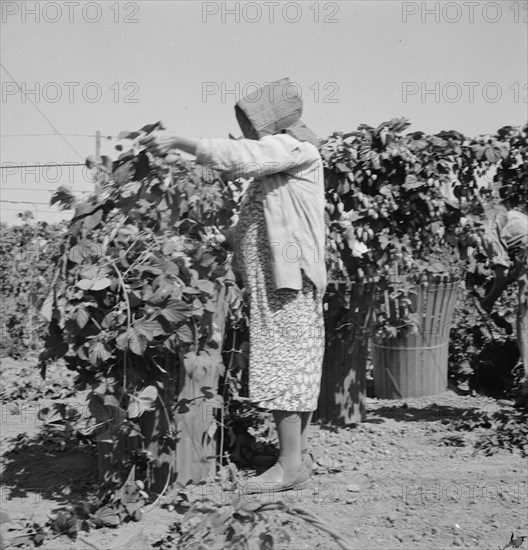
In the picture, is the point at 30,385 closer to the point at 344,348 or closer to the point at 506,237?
the point at 344,348

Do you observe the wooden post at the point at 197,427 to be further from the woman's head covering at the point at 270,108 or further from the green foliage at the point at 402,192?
the green foliage at the point at 402,192

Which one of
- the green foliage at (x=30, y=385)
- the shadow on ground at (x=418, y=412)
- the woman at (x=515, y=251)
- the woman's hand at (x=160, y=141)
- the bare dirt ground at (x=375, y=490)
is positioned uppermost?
the woman's hand at (x=160, y=141)

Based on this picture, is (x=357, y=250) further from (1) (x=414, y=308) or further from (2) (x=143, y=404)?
(2) (x=143, y=404)

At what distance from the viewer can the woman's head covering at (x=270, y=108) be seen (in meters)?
3.00

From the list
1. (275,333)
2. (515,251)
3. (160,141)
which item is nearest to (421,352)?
(515,251)

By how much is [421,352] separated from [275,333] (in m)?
2.18

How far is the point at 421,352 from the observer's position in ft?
16.1

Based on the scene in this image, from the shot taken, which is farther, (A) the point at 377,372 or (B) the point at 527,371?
(A) the point at 377,372

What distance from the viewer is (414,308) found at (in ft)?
15.7

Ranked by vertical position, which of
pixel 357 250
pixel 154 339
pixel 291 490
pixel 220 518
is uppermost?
pixel 357 250

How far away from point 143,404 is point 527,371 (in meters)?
2.63

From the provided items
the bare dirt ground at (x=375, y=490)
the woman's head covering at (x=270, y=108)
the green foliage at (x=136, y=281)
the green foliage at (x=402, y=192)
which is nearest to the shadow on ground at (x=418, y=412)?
the bare dirt ground at (x=375, y=490)

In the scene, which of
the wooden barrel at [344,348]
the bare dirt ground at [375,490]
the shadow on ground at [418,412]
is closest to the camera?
the bare dirt ground at [375,490]

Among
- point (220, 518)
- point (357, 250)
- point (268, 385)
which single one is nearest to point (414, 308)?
point (357, 250)
